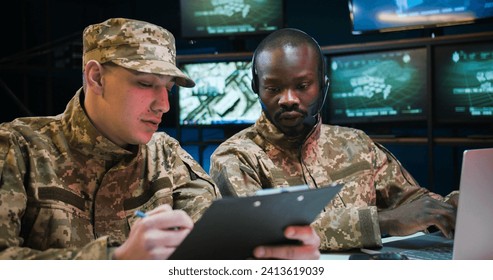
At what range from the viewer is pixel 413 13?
368 centimetres

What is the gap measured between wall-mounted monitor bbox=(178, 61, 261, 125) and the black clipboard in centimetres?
292

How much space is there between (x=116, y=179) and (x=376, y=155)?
1.07 metres

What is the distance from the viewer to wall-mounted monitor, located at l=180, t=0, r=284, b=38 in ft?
13.5

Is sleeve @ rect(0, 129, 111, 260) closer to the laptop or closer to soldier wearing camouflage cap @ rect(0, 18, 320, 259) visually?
soldier wearing camouflage cap @ rect(0, 18, 320, 259)

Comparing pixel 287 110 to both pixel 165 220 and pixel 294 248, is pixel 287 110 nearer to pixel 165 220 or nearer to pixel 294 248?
pixel 294 248

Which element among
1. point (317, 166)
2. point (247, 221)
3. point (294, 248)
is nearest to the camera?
point (247, 221)

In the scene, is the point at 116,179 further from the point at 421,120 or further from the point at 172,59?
the point at 421,120

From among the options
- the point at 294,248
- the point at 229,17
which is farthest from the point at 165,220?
the point at 229,17

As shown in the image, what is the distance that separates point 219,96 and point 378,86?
3.57 feet

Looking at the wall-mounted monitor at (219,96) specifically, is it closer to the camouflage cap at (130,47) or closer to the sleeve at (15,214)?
the camouflage cap at (130,47)

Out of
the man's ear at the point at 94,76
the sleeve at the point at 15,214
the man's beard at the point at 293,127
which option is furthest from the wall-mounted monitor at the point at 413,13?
the sleeve at the point at 15,214

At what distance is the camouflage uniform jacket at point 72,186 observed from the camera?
1.31 meters

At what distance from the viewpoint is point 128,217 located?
150 centimetres

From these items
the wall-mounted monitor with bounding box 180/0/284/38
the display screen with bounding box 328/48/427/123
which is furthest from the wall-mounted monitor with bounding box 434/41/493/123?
the wall-mounted monitor with bounding box 180/0/284/38
